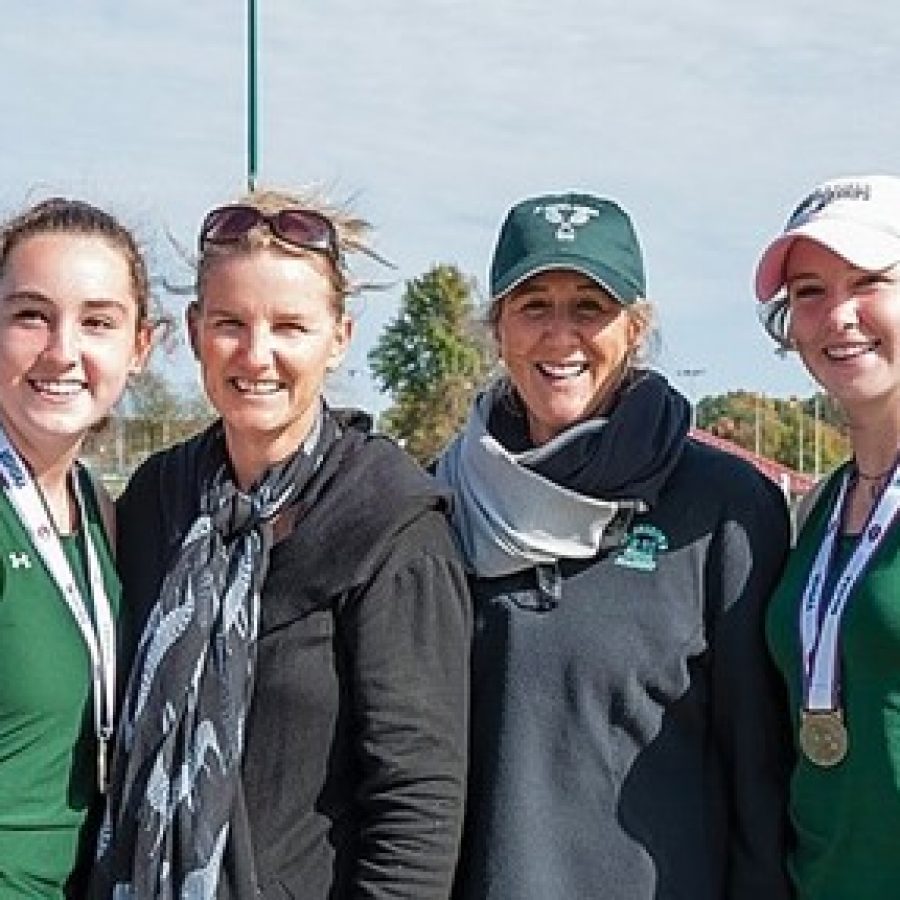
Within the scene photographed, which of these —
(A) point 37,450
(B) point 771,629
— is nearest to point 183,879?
(A) point 37,450

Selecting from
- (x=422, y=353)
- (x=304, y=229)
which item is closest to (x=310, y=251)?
(x=304, y=229)

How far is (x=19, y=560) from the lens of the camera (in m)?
4.11

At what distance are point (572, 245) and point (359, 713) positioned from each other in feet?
4.01

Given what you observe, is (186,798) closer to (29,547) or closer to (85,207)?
(29,547)

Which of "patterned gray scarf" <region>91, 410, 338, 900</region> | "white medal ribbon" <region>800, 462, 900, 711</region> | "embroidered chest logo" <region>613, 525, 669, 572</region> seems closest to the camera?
"patterned gray scarf" <region>91, 410, 338, 900</region>

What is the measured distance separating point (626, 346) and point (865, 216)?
0.65m

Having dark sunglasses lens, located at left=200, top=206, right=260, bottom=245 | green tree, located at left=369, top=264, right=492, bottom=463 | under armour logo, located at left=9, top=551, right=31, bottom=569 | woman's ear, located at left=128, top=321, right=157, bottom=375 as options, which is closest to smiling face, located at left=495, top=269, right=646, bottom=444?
dark sunglasses lens, located at left=200, top=206, right=260, bottom=245

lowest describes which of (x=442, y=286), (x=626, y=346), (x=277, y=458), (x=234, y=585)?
(x=234, y=585)

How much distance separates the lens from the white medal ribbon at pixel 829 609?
4039 millimetres

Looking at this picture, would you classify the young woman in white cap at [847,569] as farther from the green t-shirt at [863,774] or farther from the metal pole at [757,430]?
the metal pole at [757,430]

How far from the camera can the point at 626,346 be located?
449cm

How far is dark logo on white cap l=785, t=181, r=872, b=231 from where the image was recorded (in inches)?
167

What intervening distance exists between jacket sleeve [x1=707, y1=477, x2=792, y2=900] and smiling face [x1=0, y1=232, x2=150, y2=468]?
4.85ft

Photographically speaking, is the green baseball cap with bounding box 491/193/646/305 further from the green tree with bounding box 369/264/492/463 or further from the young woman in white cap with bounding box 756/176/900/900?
the green tree with bounding box 369/264/492/463
